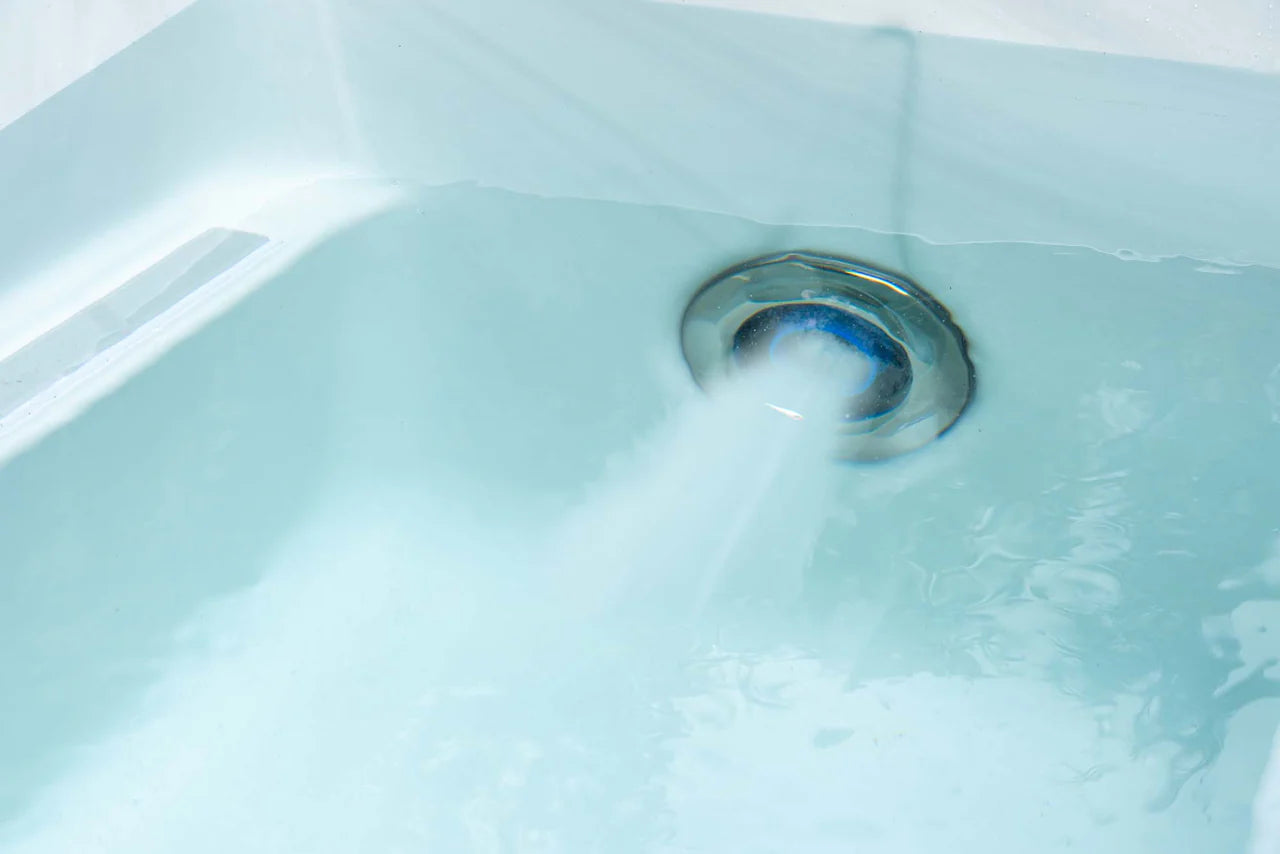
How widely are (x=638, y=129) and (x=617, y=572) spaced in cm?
18

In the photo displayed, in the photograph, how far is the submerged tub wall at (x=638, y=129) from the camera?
1.25 feet

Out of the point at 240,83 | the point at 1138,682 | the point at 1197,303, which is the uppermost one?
the point at 240,83

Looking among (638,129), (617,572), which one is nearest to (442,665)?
(617,572)

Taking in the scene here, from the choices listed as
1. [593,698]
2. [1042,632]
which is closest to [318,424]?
[593,698]

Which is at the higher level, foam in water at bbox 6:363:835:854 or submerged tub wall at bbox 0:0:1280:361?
submerged tub wall at bbox 0:0:1280:361

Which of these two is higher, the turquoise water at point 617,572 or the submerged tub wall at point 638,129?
the submerged tub wall at point 638,129

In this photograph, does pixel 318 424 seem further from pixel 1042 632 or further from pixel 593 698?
pixel 1042 632

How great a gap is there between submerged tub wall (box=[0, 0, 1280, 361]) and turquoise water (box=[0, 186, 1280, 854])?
0.02 meters

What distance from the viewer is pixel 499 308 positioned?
0.45m

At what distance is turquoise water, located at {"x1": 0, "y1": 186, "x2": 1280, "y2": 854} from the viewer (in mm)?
371

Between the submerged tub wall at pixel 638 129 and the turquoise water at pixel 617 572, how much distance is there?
0.06 feet

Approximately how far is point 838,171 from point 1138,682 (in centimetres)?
22

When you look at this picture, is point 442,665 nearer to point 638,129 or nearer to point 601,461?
point 601,461

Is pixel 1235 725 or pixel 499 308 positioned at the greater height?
pixel 499 308
